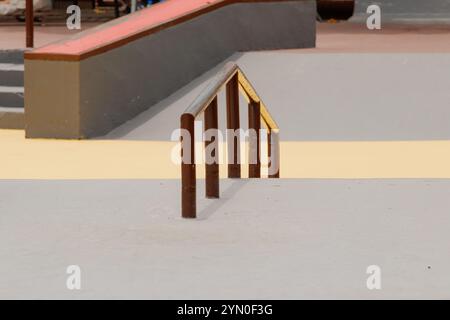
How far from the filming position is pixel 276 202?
10.6 metres

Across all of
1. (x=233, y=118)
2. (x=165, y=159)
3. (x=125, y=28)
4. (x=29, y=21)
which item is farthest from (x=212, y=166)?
(x=29, y=21)

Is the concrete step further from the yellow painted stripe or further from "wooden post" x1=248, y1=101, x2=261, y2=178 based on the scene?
"wooden post" x1=248, y1=101, x2=261, y2=178

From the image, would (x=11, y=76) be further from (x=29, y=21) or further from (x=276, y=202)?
(x=276, y=202)

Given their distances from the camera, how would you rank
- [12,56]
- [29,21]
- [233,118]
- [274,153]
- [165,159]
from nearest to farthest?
[233,118] → [274,153] → [165,159] → [29,21] → [12,56]

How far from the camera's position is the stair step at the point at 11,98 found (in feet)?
57.7

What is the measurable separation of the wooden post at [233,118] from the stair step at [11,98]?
6.23m

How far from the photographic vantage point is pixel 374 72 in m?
17.8

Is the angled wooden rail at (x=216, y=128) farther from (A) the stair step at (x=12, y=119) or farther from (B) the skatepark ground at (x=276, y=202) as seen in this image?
(A) the stair step at (x=12, y=119)

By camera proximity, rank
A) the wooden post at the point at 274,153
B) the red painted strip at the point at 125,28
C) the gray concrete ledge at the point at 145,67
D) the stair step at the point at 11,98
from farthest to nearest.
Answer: the stair step at the point at 11,98 < the red painted strip at the point at 125,28 < the gray concrete ledge at the point at 145,67 < the wooden post at the point at 274,153

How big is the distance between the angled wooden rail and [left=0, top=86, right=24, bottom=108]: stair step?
5.58m

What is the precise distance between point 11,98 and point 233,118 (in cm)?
652

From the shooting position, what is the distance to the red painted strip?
1630cm

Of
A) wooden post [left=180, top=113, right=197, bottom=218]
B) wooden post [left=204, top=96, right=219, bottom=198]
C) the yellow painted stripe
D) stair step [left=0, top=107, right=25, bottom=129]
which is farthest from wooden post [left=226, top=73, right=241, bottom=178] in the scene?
stair step [left=0, top=107, right=25, bottom=129]

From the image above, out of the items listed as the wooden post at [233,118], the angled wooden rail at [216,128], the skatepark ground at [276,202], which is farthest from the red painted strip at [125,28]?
the wooden post at [233,118]
